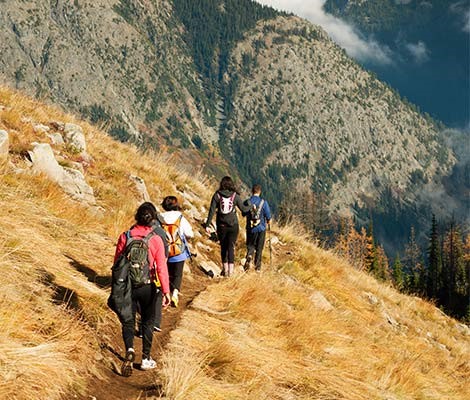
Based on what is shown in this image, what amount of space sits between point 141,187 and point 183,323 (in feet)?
24.0

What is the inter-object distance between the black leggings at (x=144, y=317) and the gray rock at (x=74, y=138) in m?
8.45

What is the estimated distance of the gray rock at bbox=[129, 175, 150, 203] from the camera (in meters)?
13.7

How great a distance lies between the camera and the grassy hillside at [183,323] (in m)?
4.80

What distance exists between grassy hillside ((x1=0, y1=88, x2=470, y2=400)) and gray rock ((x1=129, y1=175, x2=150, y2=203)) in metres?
0.24

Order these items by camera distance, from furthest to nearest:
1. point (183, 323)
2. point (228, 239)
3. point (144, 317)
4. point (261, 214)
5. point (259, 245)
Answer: point (259, 245)
point (261, 214)
point (228, 239)
point (183, 323)
point (144, 317)

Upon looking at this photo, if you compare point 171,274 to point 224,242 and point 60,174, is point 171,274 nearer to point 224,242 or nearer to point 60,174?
point 224,242

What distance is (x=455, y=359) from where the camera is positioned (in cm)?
1369

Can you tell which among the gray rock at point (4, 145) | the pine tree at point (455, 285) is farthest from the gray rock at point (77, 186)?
the pine tree at point (455, 285)

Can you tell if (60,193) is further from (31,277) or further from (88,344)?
(88,344)

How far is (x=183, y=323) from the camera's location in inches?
286

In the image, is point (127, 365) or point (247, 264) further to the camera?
point (247, 264)

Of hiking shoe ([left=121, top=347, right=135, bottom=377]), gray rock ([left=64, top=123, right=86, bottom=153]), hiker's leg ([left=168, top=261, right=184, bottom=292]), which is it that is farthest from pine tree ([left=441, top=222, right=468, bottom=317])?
hiking shoe ([left=121, top=347, right=135, bottom=377])

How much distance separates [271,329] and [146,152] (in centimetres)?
1191

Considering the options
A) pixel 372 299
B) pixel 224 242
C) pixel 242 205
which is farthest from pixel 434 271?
pixel 224 242
